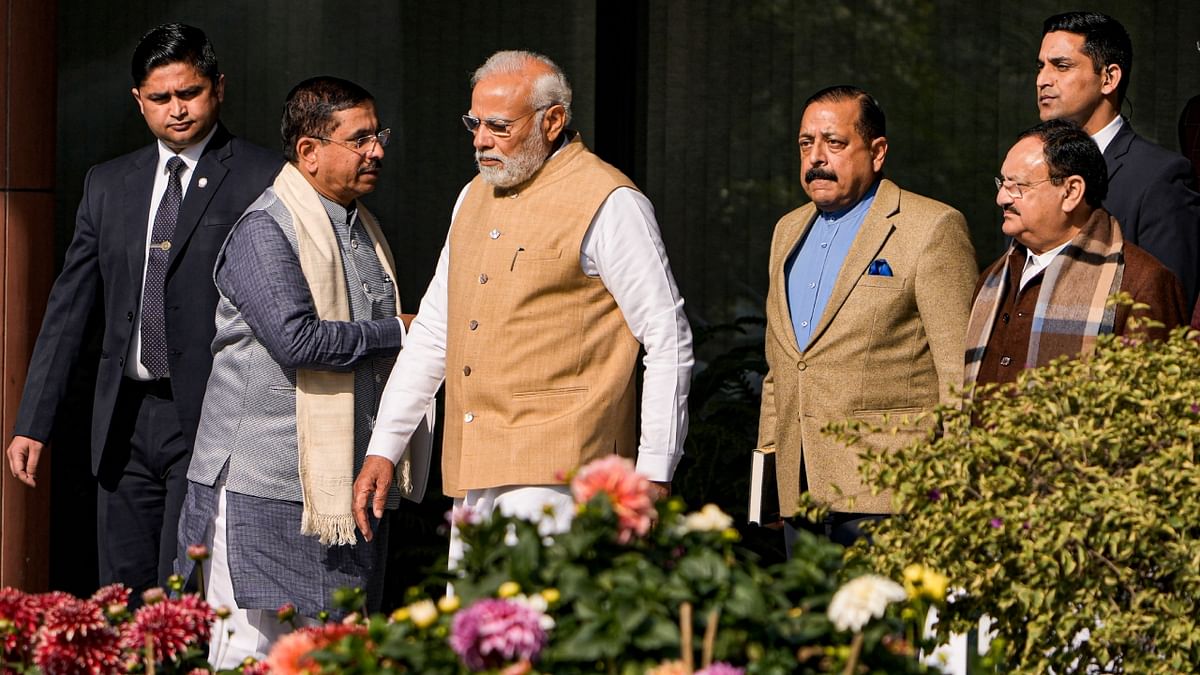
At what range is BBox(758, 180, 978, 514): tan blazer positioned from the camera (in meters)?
4.09

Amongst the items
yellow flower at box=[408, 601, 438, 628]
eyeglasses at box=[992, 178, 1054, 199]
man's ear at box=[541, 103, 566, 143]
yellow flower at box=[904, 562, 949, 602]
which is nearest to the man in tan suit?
eyeglasses at box=[992, 178, 1054, 199]

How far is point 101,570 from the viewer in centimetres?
485

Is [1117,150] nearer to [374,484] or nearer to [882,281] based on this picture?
[882,281]

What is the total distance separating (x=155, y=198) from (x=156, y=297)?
0.31 meters

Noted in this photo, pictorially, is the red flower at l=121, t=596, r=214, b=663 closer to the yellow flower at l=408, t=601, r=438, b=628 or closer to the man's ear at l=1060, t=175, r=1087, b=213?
the yellow flower at l=408, t=601, r=438, b=628

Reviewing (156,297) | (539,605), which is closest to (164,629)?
(539,605)

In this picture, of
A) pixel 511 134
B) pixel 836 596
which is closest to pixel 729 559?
pixel 836 596

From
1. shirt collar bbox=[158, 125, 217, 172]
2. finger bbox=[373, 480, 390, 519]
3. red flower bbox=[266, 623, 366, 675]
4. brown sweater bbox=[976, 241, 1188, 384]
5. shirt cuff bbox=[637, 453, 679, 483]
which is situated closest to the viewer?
red flower bbox=[266, 623, 366, 675]

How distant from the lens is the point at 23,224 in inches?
209

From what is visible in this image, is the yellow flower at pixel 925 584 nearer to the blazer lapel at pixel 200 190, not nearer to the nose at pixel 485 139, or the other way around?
the nose at pixel 485 139

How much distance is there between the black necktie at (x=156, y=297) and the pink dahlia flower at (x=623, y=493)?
2.41 m

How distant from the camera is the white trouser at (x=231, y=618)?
4359 millimetres

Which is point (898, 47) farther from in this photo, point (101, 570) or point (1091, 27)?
point (101, 570)

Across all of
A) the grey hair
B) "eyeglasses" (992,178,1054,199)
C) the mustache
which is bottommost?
"eyeglasses" (992,178,1054,199)
